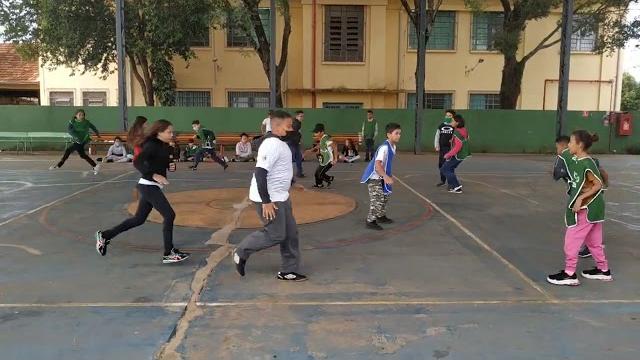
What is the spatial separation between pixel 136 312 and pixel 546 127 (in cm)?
2398

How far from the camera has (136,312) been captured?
17.1 feet

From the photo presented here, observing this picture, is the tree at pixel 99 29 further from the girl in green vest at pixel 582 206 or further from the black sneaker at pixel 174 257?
the girl in green vest at pixel 582 206

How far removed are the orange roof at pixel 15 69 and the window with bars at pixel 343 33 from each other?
15.5 m

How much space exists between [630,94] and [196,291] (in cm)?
5642

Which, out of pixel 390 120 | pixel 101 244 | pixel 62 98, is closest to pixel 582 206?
pixel 101 244

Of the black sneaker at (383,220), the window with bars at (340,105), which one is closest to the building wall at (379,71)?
the window with bars at (340,105)

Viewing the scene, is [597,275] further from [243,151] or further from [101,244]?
[243,151]

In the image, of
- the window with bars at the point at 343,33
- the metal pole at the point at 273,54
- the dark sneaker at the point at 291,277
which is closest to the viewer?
the dark sneaker at the point at 291,277

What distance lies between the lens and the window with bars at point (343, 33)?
28.7m

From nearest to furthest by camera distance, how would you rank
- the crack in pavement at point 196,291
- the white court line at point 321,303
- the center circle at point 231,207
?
the crack in pavement at point 196,291 < the white court line at point 321,303 < the center circle at point 231,207

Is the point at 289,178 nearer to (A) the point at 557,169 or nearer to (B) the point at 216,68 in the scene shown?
(A) the point at 557,169

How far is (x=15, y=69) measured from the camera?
32.4 metres

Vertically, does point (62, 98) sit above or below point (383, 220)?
above

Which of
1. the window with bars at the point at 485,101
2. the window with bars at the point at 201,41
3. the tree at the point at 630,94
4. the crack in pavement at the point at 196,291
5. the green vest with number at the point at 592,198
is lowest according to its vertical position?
the crack in pavement at the point at 196,291
